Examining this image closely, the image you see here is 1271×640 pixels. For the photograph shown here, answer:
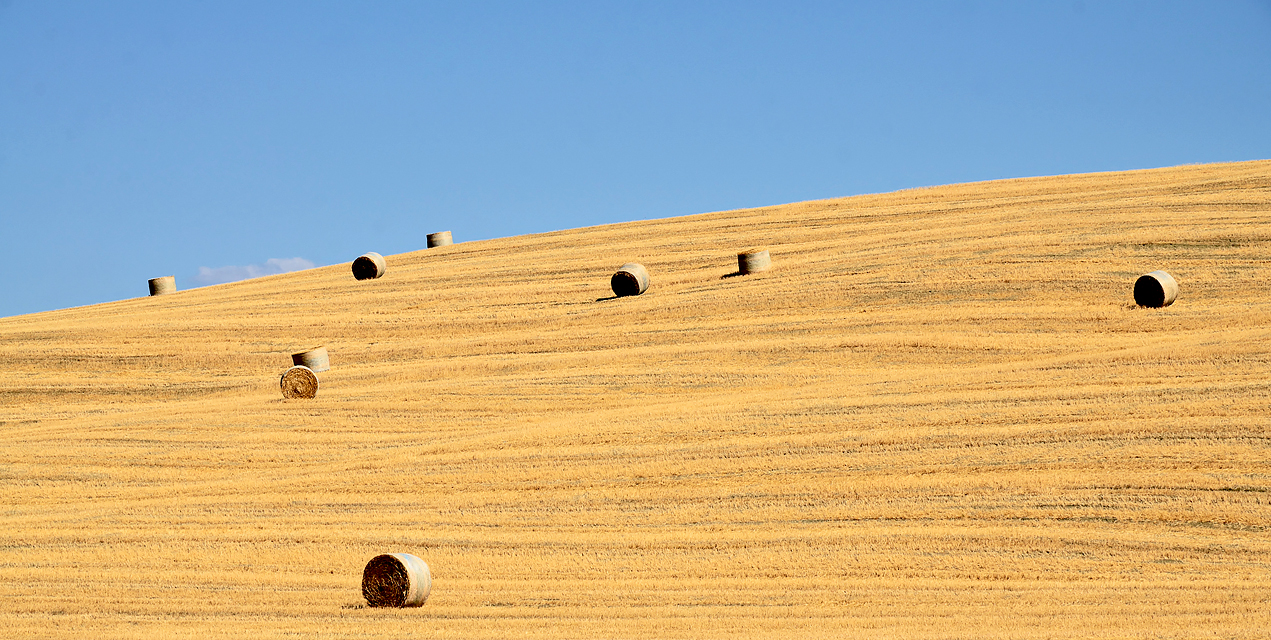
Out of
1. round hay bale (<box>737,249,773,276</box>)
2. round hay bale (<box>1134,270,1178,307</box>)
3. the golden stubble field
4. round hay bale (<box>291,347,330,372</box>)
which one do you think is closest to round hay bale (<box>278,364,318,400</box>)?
the golden stubble field

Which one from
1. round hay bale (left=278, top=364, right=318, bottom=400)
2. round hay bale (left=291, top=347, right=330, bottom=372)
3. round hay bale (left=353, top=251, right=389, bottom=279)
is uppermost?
round hay bale (left=353, top=251, right=389, bottom=279)

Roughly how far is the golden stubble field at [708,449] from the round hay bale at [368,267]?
7.68 ft

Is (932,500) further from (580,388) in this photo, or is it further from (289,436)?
(289,436)

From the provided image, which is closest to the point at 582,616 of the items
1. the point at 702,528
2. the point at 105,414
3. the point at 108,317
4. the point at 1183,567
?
the point at 702,528

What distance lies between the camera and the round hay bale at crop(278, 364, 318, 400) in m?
18.4

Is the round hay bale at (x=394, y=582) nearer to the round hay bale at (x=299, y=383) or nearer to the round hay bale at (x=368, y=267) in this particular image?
the round hay bale at (x=299, y=383)

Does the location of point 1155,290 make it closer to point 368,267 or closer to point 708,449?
point 708,449

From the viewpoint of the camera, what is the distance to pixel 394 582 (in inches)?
448

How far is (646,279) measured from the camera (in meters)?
22.4

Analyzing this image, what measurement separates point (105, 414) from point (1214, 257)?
55.6ft

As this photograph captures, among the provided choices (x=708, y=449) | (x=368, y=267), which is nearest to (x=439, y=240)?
(x=368, y=267)

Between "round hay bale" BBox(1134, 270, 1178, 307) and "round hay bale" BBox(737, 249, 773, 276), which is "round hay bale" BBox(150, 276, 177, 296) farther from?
"round hay bale" BBox(1134, 270, 1178, 307)

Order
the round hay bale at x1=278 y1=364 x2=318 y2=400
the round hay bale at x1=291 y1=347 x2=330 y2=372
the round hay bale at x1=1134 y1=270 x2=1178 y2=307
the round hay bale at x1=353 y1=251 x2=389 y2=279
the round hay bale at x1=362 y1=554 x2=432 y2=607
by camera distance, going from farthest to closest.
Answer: the round hay bale at x1=353 y1=251 x2=389 y2=279
the round hay bale at x1=291 y1=347 x2=330 y2=372
the round hay bale at x1=278 y1=364 x2=318 y2=400
the round hay bale at x1=1134 y1=270 x2=1178 y2=307
the round hay bale at x1=362 y1=554 x2=432 y2=607

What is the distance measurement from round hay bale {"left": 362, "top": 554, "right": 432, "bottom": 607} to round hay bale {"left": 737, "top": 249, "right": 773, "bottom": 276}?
12085 millimetres
